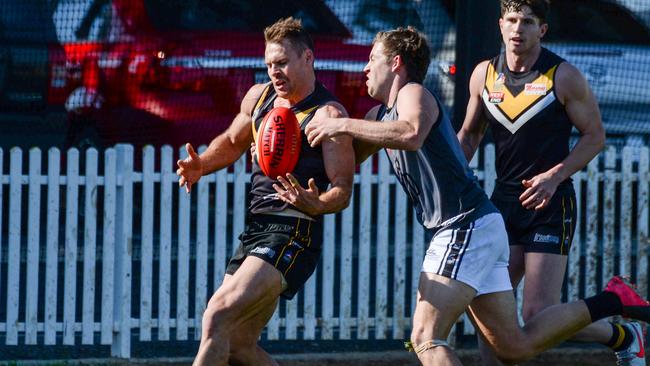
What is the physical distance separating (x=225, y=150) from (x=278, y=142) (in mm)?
697

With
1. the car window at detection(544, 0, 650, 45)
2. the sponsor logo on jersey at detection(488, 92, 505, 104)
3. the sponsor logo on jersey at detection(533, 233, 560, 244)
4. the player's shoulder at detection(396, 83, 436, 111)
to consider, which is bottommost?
the sponsor logo on jersey at detection(533, 233, 560, 244)

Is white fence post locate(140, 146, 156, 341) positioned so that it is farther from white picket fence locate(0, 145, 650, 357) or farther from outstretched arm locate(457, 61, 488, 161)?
outstretched arm locate(457, 61, 488, 161)

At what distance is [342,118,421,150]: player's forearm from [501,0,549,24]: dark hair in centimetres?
125

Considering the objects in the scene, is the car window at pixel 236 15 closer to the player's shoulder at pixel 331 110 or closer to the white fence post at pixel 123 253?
the white fence post at pixel 123 253

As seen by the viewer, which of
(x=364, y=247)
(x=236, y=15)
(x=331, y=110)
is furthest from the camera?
(x=236, y=15)

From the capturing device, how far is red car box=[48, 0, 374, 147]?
9.54 metres

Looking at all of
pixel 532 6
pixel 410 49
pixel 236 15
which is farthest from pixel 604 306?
pixel 236 15

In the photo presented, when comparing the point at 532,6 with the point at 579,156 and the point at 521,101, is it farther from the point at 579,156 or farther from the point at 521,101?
the point at 579,156

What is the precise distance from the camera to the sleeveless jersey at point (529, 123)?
600cm

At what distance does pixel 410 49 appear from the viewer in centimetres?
538

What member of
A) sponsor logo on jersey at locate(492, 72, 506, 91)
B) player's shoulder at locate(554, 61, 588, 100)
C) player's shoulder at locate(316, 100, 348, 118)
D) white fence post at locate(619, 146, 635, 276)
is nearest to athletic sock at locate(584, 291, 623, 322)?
player's shoulder at locate(554, 61, 588, 100)

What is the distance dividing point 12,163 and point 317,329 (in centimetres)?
220

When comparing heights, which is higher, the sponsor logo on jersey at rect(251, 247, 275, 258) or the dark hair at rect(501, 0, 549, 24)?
Answer: the dark hair at rect(501, 0, 549, 24)

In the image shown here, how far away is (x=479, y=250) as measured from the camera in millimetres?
5297
